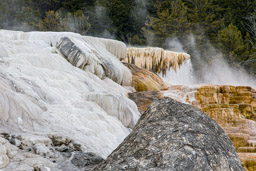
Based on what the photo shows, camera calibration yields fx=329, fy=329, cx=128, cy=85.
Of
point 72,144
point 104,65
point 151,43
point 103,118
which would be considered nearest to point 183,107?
point 72,144

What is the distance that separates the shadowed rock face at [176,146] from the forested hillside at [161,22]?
2040cm

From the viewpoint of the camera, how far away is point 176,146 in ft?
6.77

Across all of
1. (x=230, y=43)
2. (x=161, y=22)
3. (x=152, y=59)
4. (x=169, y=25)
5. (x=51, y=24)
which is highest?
(x=161, y=22)

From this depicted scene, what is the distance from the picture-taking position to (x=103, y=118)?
5227mm

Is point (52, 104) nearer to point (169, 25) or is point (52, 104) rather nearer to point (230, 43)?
point (169, 25)

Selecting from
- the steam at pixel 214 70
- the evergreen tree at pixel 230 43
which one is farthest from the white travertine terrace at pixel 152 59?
the evergreen tree at pixel 230 43

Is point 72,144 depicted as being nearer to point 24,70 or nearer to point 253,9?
point 24,70

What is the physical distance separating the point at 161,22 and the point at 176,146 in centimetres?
2121

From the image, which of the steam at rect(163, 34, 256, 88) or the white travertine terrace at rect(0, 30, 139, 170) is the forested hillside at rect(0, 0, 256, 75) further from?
the white travertine terrace at rect(0, 30, 139, 170)

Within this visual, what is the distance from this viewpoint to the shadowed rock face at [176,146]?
1.99m

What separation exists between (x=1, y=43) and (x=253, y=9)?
69.7 ft

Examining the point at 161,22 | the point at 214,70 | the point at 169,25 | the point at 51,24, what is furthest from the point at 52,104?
the point at 214,70

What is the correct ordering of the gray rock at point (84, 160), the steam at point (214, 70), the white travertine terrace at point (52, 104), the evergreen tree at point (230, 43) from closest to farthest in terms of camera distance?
the gray rock at point (84, 160), the white travertine terrace at point (52, 104), the evergreen tree at point (230, 43), the steam at point (214, 70)

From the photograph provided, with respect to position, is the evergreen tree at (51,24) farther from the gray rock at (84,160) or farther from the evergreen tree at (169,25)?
the gray rock at (84,160)
